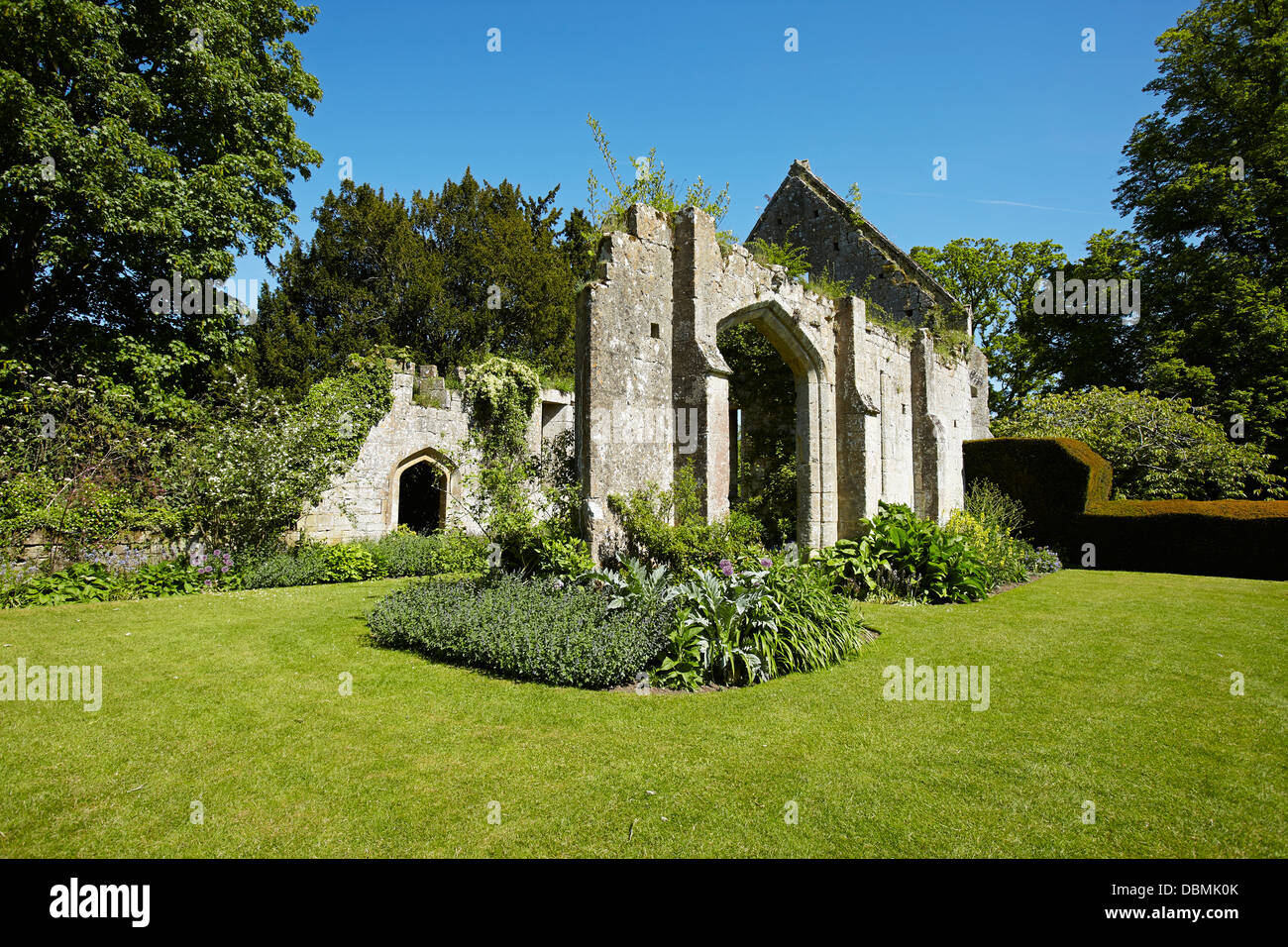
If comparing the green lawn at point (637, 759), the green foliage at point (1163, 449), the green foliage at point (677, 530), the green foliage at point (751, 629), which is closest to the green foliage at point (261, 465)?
the green lawn at point (637, 759)

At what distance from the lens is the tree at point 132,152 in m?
9.95

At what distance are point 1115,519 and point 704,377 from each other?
11.3 meters

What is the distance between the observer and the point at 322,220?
853 inches

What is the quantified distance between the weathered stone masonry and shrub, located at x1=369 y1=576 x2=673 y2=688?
110 cm

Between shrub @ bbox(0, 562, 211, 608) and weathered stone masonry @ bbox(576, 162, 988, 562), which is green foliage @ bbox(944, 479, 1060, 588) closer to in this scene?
weathered stone masonry @ bbox(576, 162, 988, 562)

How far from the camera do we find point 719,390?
793 cm

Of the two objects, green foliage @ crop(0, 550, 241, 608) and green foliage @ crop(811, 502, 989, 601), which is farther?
green foliage @ crop(811, 502, 989, 601)

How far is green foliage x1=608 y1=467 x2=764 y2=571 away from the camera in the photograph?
7.11 metres

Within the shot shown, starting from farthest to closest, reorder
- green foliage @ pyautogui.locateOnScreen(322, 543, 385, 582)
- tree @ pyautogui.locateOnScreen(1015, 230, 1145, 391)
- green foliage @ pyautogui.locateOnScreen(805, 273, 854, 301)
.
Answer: tree @ pyautogui.locateOnScreen(1015, 230, 1145, 391), green foliage @ pyautogui.locateOnScreen(322, 543, 385, 582), green foliage @ pyautogui.locateOnScreen(805, 273, 854, 301)

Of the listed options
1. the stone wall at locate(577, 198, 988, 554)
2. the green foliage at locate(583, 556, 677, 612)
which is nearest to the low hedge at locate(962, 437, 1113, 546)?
the stone wall at locate(577, 198, 988, 554)

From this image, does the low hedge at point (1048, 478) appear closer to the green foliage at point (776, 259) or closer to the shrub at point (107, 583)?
the green foliage at point (776, 259)
